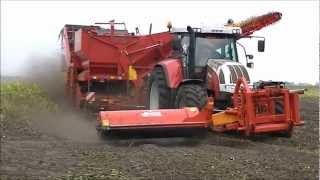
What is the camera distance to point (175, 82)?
39.7 ft

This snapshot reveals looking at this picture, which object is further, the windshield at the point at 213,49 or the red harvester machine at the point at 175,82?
the windshield at the point at 213,49

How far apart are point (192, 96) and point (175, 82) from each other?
1059 mm

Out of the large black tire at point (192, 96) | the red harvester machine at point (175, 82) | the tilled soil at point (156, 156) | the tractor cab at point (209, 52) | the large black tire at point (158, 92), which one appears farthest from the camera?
the large black tire at point (158, 92)

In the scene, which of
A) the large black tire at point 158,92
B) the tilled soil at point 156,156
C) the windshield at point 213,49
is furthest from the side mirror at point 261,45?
the large black tire at point 158,92

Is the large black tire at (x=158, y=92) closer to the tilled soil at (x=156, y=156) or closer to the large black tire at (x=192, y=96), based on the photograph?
the large black tire at (x=192, y=96)

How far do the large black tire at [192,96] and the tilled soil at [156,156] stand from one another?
614 millimetres

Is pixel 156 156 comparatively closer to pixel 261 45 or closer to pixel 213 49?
pixel 213 49

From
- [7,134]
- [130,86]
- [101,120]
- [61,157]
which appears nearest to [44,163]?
[61,157]

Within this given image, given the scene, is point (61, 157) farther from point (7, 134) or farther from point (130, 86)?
point (130, 86)

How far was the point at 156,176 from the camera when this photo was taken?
696 cm

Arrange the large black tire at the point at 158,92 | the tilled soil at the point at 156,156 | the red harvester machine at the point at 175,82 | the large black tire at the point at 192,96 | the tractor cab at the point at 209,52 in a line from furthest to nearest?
the large black tire at the point at 158,92, the tractor cab at the point at 209,52, the large black tire at the point at 192,96, the red harvester machine at the point at 175,82, the tilled soil at the point at 156,156

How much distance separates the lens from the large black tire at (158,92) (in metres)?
12.2

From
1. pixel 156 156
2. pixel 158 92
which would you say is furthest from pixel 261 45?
pixel 156 156

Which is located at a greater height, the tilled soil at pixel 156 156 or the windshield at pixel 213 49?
the windshield at pixel 213 49
